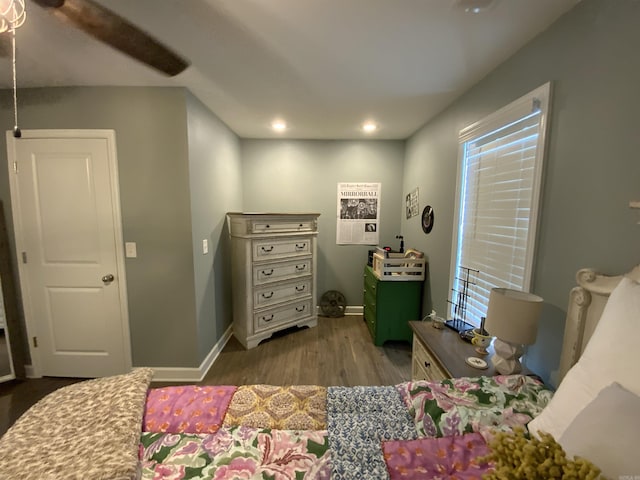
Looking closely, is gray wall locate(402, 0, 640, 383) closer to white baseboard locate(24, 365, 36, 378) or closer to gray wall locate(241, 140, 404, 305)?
gray wall locate(241, 140, 404, 305)

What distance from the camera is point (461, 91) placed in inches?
79.7

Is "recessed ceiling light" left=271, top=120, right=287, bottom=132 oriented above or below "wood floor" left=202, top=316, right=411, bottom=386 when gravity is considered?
above

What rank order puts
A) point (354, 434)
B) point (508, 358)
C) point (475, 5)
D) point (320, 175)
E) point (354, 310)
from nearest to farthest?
point (354, 434)
point (475, 5)
point (508, 358)
point (320, 175)
point (354, 310)

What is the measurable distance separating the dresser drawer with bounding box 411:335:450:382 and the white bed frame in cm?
54

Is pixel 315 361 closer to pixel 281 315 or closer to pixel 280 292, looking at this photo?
pixel 281 315

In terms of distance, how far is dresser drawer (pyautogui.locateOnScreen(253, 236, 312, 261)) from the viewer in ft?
9.01

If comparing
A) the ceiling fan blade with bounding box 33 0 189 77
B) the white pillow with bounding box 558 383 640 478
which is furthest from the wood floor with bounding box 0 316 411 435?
the ceiling fan blade with bounding box 33 0 189 77

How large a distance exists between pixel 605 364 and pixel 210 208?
2.66 m

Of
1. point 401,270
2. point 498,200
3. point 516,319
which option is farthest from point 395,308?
point 516,319

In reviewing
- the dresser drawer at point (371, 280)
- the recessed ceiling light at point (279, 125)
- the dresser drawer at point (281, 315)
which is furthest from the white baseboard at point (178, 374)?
the recessed ceiling light at point (279, 125)

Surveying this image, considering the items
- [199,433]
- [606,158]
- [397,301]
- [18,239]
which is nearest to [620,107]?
[606,158]

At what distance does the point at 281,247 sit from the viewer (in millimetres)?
2922

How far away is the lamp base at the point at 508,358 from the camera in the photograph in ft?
4.21

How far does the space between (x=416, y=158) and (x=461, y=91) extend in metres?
1.06
